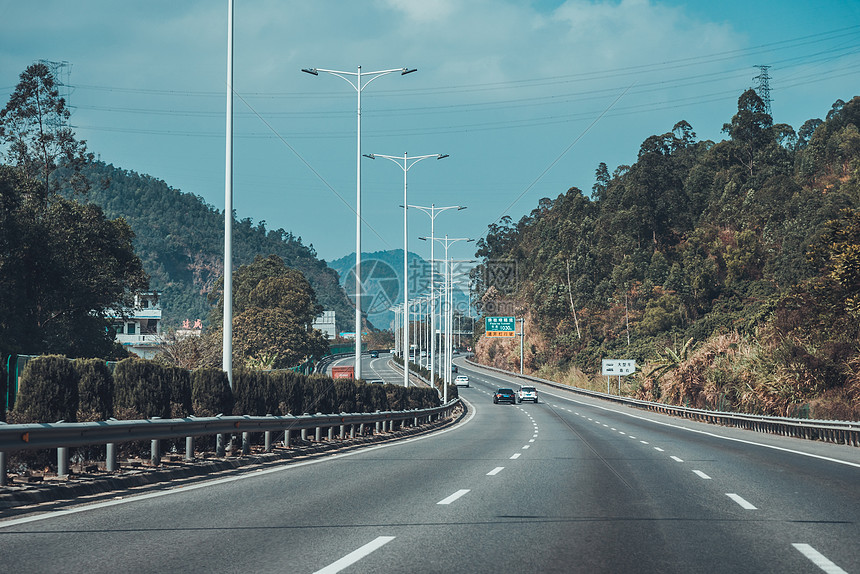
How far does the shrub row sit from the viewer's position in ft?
42.0

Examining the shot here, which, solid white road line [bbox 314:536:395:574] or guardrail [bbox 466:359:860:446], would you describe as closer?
solid white road line [bbox 314:536:395:574]

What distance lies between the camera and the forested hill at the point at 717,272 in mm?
36688

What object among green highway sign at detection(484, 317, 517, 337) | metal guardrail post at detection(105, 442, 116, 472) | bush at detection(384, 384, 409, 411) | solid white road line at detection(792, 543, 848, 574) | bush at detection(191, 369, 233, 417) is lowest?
bush at detection(384, 384, 409, 411)

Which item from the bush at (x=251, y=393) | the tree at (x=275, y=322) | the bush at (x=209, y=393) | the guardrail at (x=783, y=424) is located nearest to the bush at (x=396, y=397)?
the guardrail at (x=783, y=424)

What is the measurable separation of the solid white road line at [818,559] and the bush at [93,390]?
404 inches

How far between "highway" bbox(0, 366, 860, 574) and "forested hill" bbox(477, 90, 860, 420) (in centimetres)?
2119

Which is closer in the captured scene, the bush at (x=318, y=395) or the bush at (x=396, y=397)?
the bush at (x=318, y=395)

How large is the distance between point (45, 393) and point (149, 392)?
109 inches

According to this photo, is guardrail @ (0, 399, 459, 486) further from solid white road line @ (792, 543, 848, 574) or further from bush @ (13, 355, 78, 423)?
solid white road line @ (792, 543, 848, 574)

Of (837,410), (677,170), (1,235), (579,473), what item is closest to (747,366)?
(837,410)

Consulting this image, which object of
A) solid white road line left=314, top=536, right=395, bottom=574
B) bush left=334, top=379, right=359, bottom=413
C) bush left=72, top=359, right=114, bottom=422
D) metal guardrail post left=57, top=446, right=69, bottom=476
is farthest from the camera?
bush left=334, top=379, right=359, bottom=413

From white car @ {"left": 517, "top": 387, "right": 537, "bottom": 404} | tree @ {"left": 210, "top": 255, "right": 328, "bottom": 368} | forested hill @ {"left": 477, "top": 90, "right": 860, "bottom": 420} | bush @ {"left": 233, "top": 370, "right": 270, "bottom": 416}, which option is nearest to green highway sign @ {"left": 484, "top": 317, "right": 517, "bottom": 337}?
forested hill @ {"left": 477, "top": 90, "right": 860, "bottom": 420}

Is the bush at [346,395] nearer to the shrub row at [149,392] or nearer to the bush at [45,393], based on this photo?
the shrub row at [149,392]

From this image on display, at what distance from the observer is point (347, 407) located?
92.6 feet
